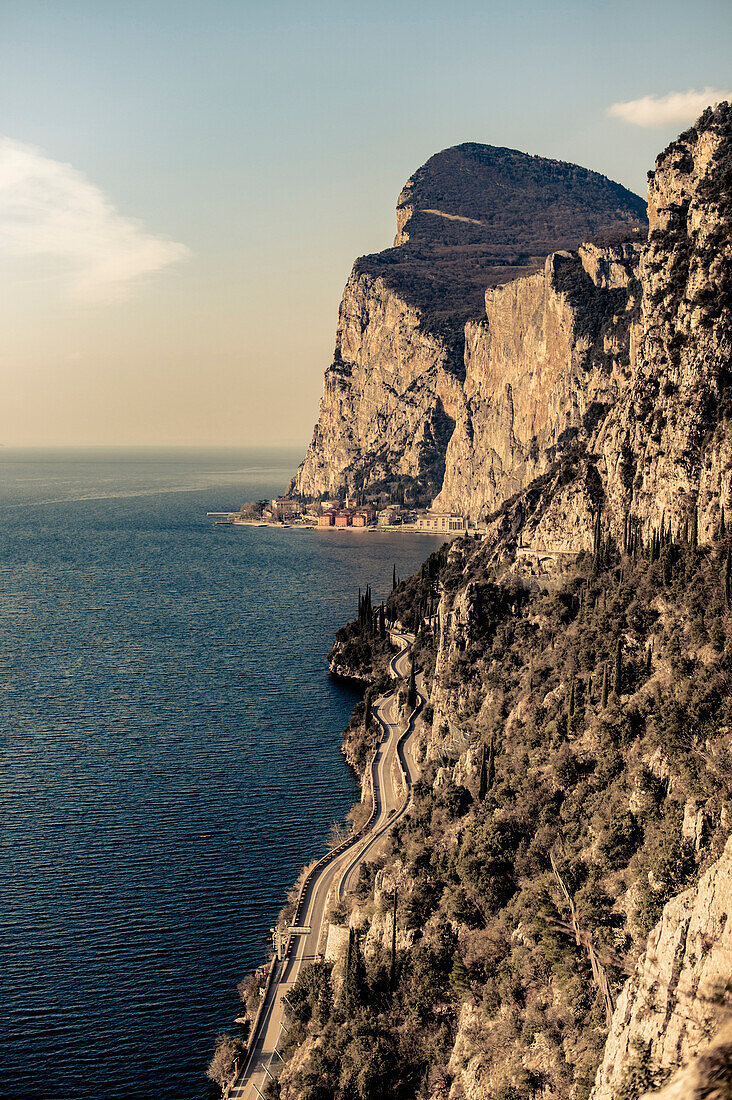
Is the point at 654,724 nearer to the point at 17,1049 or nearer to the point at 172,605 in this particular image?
the point at 17,1049

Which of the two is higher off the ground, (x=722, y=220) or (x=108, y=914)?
(x=722, y=220)

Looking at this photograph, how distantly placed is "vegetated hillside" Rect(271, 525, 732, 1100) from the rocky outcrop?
0.45ft

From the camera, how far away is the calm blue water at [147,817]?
39.6 metres

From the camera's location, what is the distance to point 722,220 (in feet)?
193

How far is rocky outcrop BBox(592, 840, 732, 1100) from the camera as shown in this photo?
17469mm

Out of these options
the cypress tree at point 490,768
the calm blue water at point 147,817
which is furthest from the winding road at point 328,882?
the cypress tree at point 490,768

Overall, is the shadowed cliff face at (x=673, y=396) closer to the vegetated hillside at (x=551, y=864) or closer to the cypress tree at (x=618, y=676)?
the vegetated hillside at (x=551, y=864)

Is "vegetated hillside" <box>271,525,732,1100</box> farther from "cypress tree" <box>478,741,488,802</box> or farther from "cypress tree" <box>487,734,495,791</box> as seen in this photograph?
"cypress tree" <box>487,734,495,791</box>

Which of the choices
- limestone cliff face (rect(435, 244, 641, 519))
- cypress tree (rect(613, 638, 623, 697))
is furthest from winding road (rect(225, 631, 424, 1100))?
limestone cliff face (rect(435, 244, 641, 519))

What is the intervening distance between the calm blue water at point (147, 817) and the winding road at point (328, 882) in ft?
6.36

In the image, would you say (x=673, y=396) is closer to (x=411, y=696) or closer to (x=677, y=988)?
(x=411, y=696)

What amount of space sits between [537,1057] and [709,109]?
62.9 metres

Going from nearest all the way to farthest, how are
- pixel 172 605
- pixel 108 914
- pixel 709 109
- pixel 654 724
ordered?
1. pixel 654 724
2. pixel 108 914
3. pixel 709 109
4. pixel 172 605

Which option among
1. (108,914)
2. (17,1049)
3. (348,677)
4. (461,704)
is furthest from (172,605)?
(17,1049)
